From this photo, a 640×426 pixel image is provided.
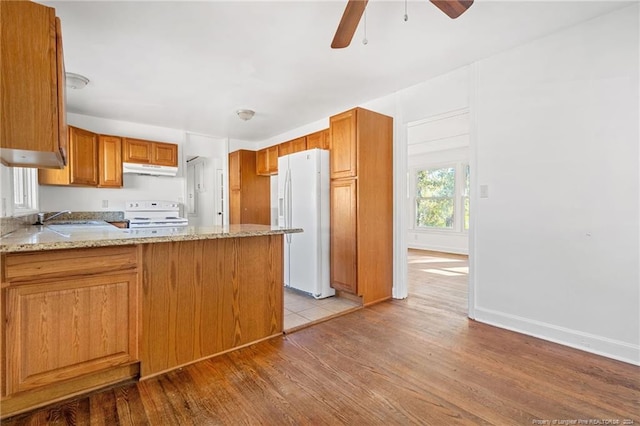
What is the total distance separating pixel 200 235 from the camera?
1.98 meters

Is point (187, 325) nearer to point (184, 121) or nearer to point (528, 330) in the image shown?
point (528, 330)

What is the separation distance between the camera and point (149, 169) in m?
4.70

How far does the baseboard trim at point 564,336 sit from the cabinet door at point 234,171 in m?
4.27

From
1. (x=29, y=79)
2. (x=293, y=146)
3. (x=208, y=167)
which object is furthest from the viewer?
(x=208, y=167)

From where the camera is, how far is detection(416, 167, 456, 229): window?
6.99 meters

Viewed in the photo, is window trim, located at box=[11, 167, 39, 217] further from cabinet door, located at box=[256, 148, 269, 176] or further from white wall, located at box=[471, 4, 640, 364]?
white wall, located at box=[471, 4, 640, 364]

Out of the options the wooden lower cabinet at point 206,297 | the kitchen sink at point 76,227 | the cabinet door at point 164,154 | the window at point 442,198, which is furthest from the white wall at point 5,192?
the window at point 442,198

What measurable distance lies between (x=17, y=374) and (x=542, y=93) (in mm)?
3914

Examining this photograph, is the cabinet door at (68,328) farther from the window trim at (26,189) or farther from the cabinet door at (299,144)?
the cabinet door at (299,144)

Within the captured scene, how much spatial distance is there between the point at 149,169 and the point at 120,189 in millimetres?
602

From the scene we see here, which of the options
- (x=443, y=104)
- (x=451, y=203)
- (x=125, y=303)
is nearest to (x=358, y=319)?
(x=125, y=303)

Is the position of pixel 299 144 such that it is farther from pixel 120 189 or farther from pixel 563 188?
pixel 563 188

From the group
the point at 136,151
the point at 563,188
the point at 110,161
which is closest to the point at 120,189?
the point at 110,161

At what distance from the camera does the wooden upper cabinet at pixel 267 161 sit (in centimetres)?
527
